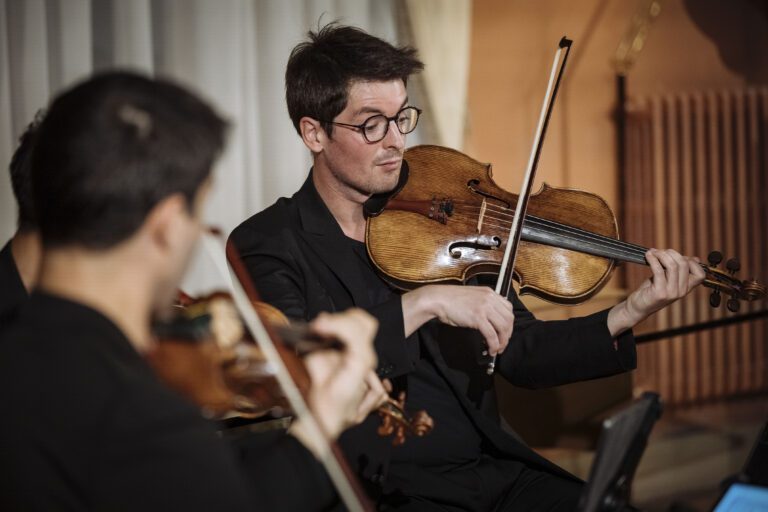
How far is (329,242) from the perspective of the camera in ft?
5.66

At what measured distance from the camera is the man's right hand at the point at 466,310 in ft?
4.88

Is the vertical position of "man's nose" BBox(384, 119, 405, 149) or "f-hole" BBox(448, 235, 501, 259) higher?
"man's nose" BBox(384, 119, 405, 149)

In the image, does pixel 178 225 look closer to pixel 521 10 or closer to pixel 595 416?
pixel 595 416

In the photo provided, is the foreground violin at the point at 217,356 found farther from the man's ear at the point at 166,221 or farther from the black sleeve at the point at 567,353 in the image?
the black sleeve at the point at 567,353

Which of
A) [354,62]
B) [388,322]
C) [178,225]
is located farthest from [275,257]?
[178,225]

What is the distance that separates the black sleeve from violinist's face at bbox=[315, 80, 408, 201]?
44cm

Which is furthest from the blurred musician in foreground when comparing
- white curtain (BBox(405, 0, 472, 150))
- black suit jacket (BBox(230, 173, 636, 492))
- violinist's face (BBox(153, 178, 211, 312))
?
white curtain (BBox(405, 0, 472, 150))

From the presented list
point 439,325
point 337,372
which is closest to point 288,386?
point 337,372

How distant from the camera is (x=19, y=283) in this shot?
4.74ft

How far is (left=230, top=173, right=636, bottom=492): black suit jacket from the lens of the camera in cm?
164

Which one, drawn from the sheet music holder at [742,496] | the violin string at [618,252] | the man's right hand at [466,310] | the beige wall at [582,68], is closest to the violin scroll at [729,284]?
the violin string at [618,252]

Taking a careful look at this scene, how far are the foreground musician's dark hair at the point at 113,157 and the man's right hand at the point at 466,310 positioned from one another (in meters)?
0.70

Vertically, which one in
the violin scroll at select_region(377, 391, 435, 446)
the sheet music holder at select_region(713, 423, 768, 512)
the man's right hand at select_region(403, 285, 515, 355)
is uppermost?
the man's right hand at select_region(403, 285, 515, 355)

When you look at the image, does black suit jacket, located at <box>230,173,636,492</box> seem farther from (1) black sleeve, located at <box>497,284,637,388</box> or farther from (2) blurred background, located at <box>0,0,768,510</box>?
(2) blurred background, located at <box>0,0,768,510</box>
